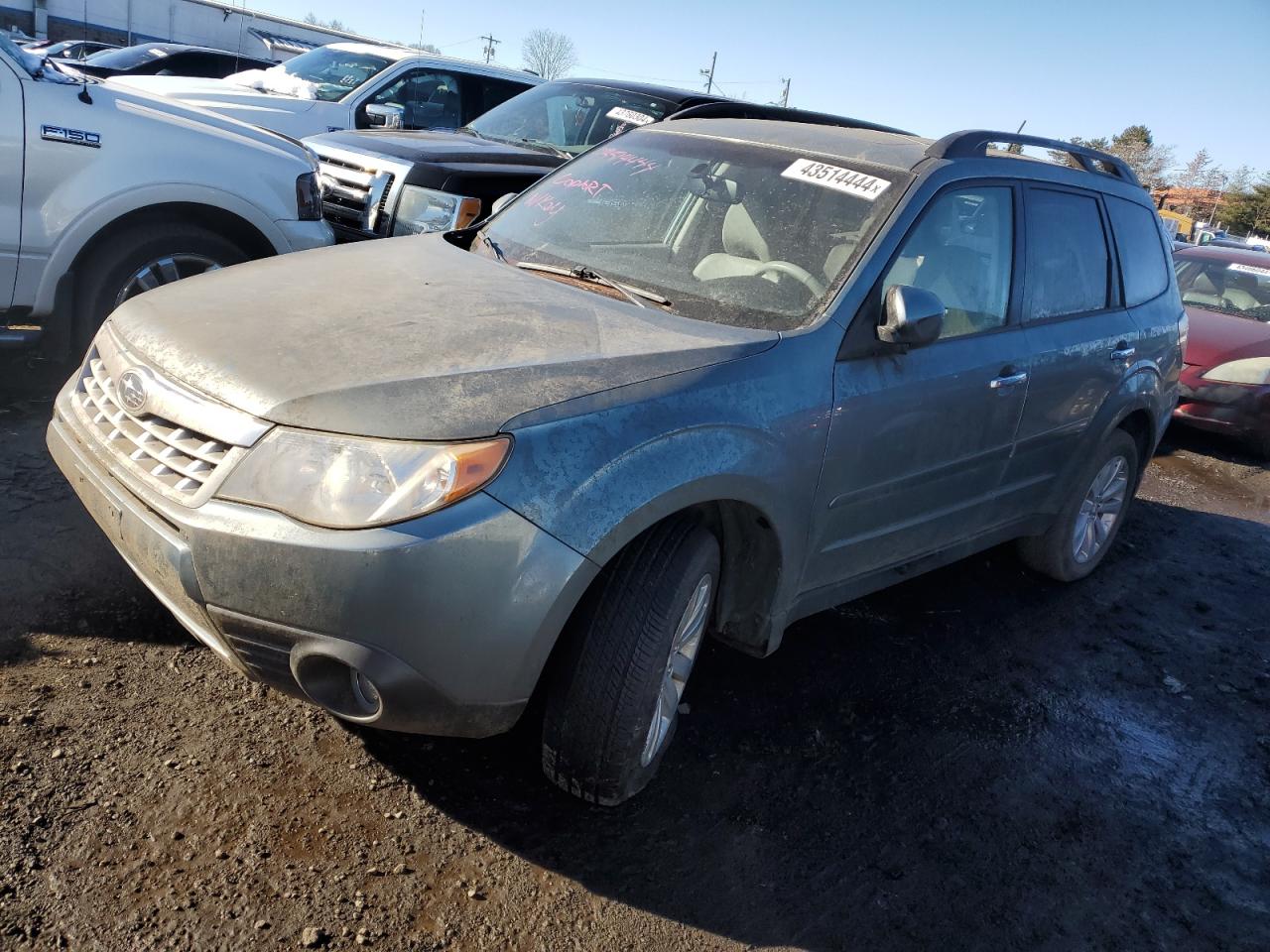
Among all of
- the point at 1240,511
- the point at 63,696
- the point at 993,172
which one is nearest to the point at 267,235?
the point at 63,696

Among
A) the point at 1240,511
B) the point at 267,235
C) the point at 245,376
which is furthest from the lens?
the point at 1240,511

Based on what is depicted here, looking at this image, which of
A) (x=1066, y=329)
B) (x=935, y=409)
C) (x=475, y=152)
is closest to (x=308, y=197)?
(x=475, y=152)

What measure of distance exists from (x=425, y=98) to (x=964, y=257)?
7297mm

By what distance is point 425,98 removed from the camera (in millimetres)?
9688

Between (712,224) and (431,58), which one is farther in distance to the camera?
(431,58)

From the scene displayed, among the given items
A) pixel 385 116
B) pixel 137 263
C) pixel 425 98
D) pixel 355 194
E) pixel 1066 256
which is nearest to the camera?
pixel 1066 256

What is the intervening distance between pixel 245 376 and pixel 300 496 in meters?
0.40

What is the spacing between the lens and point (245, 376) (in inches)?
97.7

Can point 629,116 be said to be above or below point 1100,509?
above

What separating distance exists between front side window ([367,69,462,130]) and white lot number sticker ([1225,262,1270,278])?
736cm

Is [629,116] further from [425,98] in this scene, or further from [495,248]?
[495,248]

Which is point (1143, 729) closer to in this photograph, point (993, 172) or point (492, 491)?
point (993, 172)

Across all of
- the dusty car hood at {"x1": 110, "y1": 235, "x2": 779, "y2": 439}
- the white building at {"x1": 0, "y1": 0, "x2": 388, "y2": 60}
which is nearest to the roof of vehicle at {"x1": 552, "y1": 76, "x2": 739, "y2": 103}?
the dusty car hood at {"x1": 110, "y1": 235, "x2": 779, "y2": 439}

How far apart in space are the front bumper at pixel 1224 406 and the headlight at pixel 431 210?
5.62 meters
